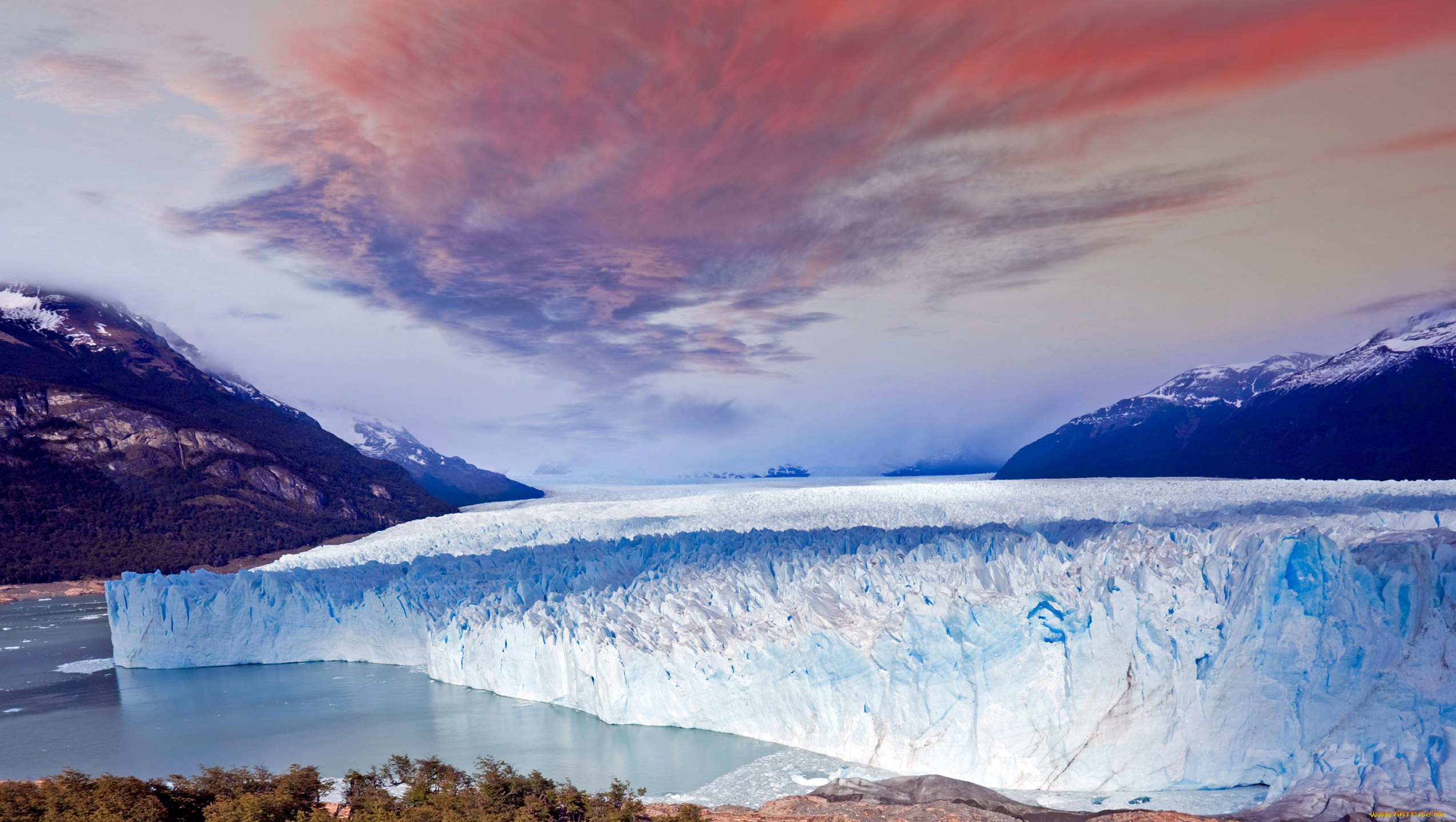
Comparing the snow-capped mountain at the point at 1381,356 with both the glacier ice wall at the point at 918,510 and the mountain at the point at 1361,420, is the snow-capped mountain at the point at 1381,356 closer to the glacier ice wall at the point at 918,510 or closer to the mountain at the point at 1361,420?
the mountain at the point at 1361,420

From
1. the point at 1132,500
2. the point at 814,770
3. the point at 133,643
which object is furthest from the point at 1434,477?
the point at 133,643

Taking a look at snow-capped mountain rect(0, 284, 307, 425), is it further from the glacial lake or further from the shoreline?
the glacial lake

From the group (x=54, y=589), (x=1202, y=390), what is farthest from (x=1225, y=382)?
(x=54, y=589)

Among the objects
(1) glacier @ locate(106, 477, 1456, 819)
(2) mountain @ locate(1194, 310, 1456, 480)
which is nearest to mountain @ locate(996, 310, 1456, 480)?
(2) mountain @ locate(1194, 310, 1456, 480)

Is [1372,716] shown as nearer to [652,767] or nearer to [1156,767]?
[1156,767]

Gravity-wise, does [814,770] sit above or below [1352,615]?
below
